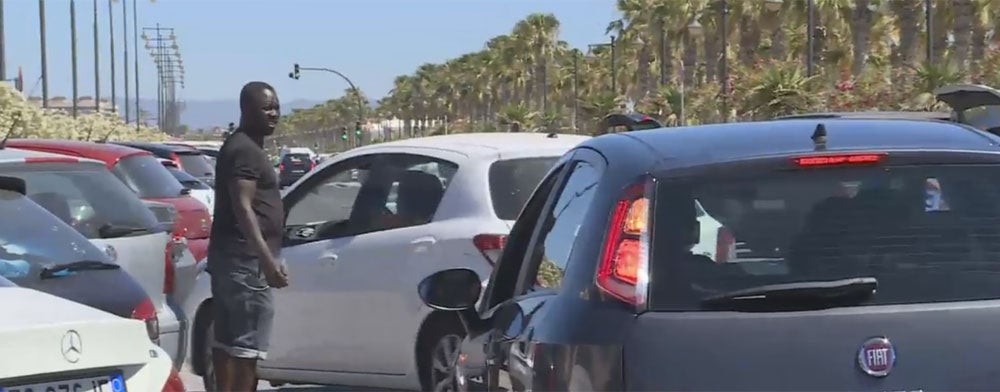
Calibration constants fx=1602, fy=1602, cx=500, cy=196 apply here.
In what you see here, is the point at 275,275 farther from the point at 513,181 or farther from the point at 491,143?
the point at 491,143

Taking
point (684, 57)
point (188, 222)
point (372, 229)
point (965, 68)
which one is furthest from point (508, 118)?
point (372, 229)

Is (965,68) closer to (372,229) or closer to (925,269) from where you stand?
(372,229)

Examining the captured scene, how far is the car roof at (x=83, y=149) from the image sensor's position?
41.0 ft

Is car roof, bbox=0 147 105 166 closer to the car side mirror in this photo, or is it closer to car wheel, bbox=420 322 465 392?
car wheel, bbox=420 322 465 392

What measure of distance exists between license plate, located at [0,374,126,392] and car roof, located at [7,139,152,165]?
765 centimetres

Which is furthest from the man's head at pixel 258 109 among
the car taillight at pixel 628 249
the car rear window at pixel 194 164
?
the car rear window at pixel 194 164

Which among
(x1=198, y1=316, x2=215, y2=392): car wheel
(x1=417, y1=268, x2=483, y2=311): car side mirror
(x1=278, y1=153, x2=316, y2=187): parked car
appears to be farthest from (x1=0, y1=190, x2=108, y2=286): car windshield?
(x1=278, y1=153, x2=316, y2=187): parked car

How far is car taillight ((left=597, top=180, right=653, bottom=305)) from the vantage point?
4.04m

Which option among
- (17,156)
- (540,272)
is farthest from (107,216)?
(540,272)

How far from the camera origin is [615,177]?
14.1 ft

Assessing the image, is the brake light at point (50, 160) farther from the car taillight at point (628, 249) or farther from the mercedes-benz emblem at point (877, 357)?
the mercedes-benz emblem at point (877, 357)

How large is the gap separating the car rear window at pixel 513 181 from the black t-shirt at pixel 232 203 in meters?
1.26

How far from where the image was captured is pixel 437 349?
8.32 meters

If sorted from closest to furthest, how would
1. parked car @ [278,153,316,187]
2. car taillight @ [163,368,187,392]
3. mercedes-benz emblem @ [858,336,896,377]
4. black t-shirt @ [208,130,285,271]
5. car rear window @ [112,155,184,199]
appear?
mercedes-benz emblem @ [858,336,896,377] → car taillight @ [163,368,187,392] → black t-shirt @ [208,130,285,271] → car rear window @ [112,155,184,199] → parked car @ [278,153,316,187]
